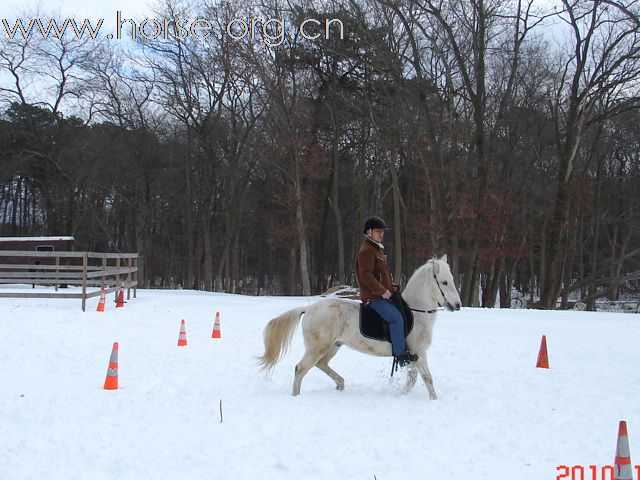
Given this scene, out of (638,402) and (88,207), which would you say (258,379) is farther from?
(88,207)

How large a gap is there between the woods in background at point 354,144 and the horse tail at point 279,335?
1964 centimetres

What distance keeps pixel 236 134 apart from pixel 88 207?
42.7ft

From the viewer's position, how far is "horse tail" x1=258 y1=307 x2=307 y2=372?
788 centimetres

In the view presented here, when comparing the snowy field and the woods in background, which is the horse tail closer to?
the snowy field

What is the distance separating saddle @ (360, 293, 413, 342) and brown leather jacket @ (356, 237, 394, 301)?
158 mm

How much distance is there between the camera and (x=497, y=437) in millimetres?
5695

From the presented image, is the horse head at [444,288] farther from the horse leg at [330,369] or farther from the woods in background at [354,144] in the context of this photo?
the woods in background at [354,144]

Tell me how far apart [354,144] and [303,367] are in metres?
27.8

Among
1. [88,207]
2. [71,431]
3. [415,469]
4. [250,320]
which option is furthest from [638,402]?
[88,207]

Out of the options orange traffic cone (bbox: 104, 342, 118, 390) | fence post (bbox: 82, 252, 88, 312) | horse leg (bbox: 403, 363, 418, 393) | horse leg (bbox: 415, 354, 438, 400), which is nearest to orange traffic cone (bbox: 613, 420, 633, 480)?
horse leg (bbox: 415, 354, 438, 400)
